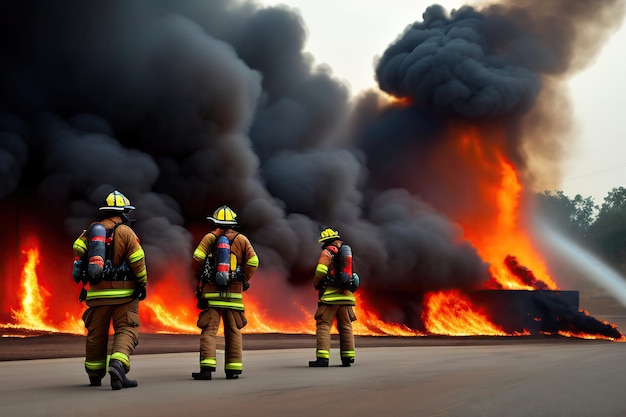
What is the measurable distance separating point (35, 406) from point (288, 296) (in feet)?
70.8

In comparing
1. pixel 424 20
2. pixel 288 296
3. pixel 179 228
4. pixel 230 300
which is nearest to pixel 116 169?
pixel 179 228

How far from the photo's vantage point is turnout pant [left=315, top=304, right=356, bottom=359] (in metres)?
12.1

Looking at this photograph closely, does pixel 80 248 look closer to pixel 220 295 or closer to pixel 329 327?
A: pixel 220 295

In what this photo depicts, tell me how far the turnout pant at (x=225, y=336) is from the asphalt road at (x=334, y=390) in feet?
0.75

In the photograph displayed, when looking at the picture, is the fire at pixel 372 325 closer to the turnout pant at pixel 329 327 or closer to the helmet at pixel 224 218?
the turnout pant at pixel 329 327

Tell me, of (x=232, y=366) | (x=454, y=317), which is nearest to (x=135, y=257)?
(x=232, y=366)

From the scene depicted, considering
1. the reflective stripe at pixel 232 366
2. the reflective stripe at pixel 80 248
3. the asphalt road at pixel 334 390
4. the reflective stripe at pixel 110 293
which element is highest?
the reflective stripe at pixel 80 248

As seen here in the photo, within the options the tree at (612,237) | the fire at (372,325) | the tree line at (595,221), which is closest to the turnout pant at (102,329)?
the fire at (372,325)

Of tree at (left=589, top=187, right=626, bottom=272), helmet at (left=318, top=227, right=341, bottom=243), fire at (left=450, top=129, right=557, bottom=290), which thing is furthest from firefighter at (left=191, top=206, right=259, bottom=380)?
tree at (left=589, top=187, right=626, bottom=272)

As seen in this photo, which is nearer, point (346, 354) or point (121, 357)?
point (121, 357)

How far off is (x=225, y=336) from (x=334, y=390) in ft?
5.58

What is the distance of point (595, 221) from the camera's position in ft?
263

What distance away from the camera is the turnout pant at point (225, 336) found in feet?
32.2

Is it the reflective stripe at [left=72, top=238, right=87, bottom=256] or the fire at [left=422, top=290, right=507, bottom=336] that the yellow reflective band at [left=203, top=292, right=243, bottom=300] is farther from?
the fire at [left=422, top=290, right=507, bottom=336]
